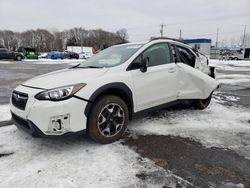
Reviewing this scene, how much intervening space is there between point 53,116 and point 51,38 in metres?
105

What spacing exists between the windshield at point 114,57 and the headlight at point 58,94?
101cm

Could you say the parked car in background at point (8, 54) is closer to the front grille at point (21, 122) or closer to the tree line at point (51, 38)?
the front grille at point (21, 122)

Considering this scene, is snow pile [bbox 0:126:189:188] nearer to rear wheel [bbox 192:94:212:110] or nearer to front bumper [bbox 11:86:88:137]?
front bumper [bbox 11:86:88:137]

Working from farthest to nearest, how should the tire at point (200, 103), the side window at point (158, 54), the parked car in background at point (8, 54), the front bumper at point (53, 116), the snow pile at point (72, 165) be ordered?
the parked car in background at point (8, 54), the tire at point (200, 103), the side window at point (158, 54), the front bumper at point (53, 116), the snow pile at point (72, 165)

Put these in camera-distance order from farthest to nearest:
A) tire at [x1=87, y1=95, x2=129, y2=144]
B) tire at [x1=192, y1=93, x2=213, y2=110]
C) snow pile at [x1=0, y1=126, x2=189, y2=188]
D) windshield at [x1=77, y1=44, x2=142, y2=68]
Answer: tire at [x1=192, y1=93, x2=213, y2=110]
windshield at [x1=77, y1=44, x2=142, y2=68]
tire at [x1=87, y1=95, x2=129, y2=144]
snow pile at [x1=0, y1=126, x2=189, y2=188]

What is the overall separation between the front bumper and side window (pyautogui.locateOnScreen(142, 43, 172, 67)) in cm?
162

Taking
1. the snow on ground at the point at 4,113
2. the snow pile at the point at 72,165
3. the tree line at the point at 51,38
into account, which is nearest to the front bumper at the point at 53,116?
the snow pile at the point at 72,165

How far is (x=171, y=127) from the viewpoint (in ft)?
14.4

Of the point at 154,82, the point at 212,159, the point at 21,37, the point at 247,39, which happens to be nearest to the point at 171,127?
the point at 154,82

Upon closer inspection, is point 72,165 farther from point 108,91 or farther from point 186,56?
point 186,56

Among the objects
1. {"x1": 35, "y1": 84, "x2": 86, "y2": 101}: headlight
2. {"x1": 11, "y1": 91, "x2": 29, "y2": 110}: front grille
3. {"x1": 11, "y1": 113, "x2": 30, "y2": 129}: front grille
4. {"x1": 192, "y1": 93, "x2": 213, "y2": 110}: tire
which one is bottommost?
{"x1": 192, "y1": 93, "x2": 213, "y2": 110}: tire

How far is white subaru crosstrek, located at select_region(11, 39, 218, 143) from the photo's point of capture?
3104mm

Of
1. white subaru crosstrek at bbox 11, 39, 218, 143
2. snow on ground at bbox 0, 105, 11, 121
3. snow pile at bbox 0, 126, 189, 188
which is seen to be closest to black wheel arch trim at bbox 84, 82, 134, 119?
white subaru crosstrek at bbox 11, 39, 218, 143

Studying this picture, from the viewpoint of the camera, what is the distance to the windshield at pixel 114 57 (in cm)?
405
